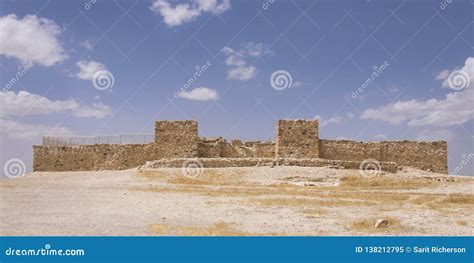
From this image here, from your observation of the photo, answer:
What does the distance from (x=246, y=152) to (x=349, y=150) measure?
25.8ft

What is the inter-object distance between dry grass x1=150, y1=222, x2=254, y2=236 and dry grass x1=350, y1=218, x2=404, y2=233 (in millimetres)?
2834

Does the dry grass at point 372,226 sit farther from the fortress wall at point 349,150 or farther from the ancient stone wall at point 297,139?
the fortress wall at point 349,150

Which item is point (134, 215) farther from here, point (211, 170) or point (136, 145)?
point (136, 145)

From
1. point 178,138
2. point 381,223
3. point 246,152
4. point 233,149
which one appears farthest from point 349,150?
point 381,223

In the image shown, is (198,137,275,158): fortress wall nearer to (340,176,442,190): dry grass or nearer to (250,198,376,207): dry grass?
(340,176,442,190): dry grass

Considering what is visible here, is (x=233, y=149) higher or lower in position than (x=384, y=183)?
higher

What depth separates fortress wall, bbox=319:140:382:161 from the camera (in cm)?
3541

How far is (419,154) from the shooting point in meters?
37.2

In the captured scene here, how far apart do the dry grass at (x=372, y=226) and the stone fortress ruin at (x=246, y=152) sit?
18081 millimetres

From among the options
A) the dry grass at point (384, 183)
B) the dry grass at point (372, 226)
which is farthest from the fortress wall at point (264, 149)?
the dry grass at point (372, 226)

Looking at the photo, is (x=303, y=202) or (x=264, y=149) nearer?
(x=303, y=202)

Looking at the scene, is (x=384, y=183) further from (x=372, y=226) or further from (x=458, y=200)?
(x=372, y=226)
